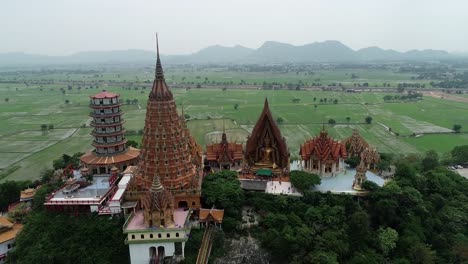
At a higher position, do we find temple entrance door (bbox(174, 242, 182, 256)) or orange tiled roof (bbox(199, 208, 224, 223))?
orange tiled roof (bbox(199, 208, 224, 223))

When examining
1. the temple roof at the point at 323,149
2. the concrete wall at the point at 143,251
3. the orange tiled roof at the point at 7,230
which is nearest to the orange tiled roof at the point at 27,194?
the orange tiled roof at the point at 7,230

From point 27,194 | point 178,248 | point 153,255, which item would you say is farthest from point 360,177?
point 27,194

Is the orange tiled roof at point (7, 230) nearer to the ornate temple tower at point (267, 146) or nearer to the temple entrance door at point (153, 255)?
the temple entrance door at point (153, 255)

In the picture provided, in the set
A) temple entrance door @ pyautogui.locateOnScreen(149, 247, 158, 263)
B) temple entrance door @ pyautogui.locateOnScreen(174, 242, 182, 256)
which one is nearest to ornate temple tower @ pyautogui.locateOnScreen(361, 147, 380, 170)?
temple entrance door @ pyautogui.locateOnScreen(174, 242, 182, 256)

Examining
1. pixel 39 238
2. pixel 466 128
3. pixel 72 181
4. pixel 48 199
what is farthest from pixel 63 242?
pixel 466 128

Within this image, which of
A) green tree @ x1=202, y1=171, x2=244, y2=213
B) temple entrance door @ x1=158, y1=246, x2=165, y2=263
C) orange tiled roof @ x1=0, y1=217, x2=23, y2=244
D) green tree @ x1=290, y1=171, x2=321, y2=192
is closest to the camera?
temple entrance door @ x1=158, y1=246, x2=165, y2=263

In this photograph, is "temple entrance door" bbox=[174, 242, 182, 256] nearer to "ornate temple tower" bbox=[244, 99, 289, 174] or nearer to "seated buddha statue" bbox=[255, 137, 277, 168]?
"ornate temple tower" bbox=[244, 99, 289, 174]

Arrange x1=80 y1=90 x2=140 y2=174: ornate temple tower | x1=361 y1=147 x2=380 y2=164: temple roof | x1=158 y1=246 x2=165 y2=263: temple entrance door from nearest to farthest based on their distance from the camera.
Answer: x1=158 y1=246 x2=165 y2=263: temple entrance door
x1=80 y1=90 x2=140 y2=174: ornate temple tower
x1=361 y1=147 x2=380 y2=164: temple roof

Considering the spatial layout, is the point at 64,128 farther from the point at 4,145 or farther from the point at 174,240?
the point at 174,240
